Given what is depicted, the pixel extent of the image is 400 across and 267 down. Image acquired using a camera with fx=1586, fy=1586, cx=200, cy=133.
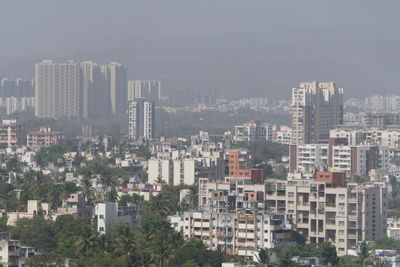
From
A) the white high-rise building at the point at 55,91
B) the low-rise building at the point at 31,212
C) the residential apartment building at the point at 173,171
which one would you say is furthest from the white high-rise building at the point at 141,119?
the low-rise building at the point at 31,212

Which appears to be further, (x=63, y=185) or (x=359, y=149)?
(x=359, y=149)

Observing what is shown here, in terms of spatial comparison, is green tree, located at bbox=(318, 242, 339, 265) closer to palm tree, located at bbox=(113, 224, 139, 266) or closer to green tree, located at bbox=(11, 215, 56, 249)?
palm tree, located at bbox=(113, 224, 139, 266)

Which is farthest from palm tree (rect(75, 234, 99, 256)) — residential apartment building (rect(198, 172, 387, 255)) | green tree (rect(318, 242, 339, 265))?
residential apartment building (rect(198, 172, 387, 255))

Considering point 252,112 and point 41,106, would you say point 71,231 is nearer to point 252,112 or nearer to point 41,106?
point 41,106

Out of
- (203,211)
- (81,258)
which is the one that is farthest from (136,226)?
(81,258)

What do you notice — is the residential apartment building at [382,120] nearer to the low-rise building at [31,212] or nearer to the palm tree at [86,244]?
the low-rise building at [31,212]

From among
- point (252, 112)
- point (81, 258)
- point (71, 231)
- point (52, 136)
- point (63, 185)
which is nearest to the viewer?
point (81, 258)
